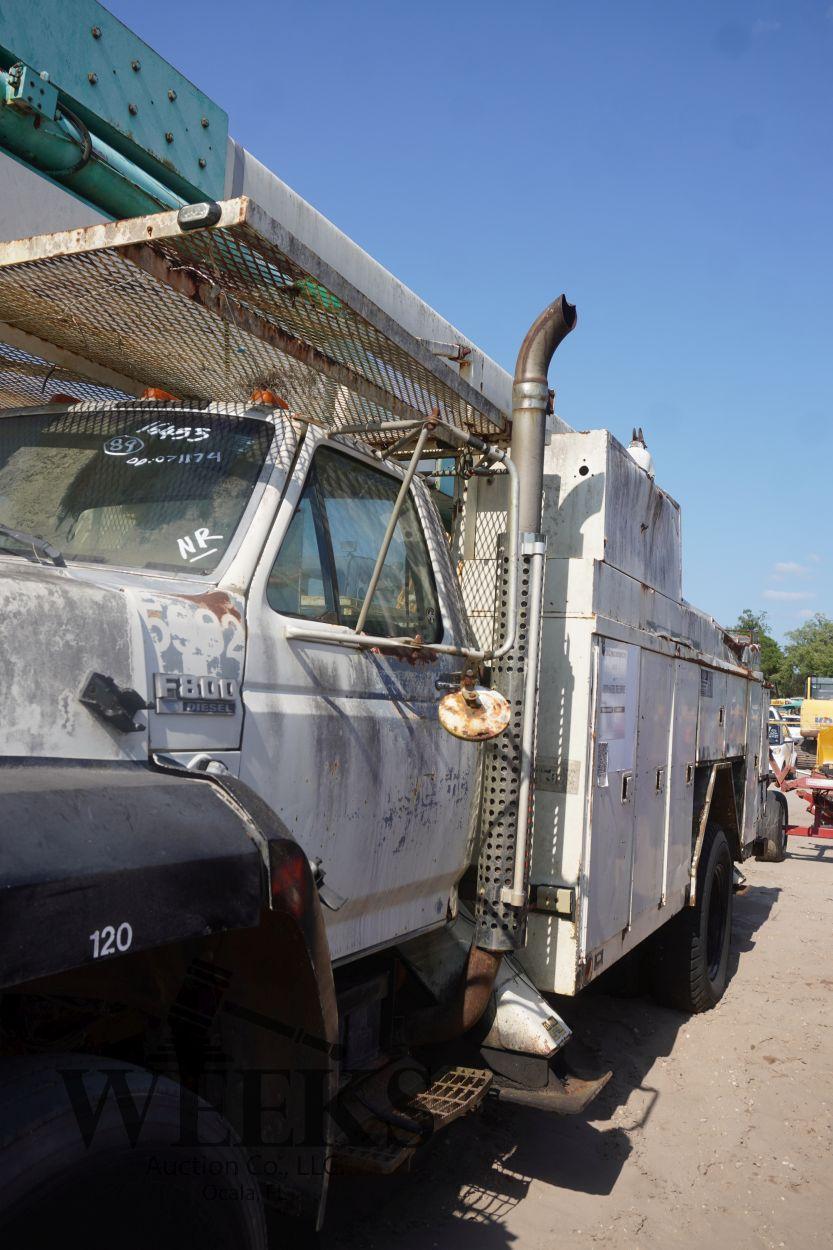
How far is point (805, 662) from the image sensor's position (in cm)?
7638

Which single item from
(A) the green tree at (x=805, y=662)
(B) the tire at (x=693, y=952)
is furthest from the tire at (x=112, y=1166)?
(A) the green tree at (x=805, y=662)

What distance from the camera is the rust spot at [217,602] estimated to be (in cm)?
229

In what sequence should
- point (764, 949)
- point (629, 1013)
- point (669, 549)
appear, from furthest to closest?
1. point (764, 949)
2. point (629, 1013)
3. point (669, 549)

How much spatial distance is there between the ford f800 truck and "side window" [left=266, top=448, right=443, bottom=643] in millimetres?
13

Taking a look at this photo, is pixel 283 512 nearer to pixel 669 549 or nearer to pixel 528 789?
pixel 528 789

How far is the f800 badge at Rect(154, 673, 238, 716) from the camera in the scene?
2.08 metres

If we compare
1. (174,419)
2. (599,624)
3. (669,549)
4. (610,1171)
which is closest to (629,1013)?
(610,1171)

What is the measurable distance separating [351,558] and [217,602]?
0.70m

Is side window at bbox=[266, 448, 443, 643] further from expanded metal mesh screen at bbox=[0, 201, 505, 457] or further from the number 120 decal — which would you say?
the number 120 decal

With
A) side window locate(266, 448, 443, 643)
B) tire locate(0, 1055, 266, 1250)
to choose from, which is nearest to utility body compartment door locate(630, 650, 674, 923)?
side window locate(266, 448, 443, 643)

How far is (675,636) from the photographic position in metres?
5.39

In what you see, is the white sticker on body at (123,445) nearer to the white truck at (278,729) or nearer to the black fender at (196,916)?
the white truck at (278,729)

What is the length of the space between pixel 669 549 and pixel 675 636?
1.50 feet

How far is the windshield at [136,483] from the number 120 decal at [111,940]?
1097 millimetres
